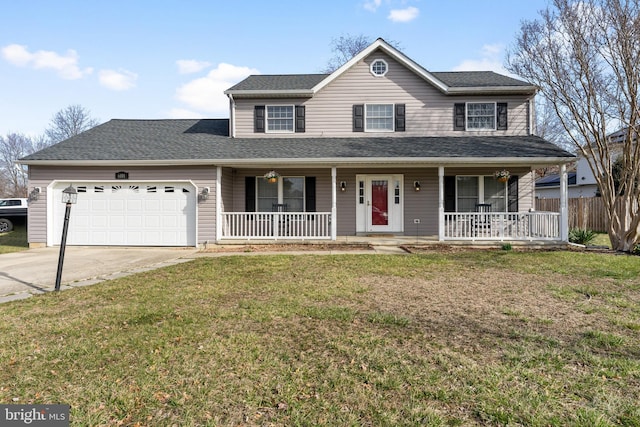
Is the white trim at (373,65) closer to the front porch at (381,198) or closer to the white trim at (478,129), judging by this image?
the white trim at (478,129)

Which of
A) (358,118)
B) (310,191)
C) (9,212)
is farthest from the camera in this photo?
(9,212)

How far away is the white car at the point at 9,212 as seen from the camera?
15609mm

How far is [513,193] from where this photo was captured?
39.8 feet

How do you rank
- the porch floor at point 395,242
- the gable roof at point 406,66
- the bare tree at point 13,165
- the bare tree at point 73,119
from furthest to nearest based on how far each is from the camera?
the bare tree at point 13,165, the bare tree at point 73,119, the gable roof at point 406,66, the porch floor at point 395,242

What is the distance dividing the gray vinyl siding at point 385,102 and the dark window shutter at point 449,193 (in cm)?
176

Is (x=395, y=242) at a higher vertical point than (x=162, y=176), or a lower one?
lower

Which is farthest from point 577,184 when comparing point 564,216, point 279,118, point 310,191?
point 279,118

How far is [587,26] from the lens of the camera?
9750mm

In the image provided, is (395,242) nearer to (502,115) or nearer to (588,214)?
(502,115)

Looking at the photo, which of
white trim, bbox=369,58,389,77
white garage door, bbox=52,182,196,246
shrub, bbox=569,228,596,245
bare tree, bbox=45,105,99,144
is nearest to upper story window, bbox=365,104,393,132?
white trim, bbox=369,58,389,77

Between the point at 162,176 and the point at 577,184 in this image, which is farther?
the point at 577,184

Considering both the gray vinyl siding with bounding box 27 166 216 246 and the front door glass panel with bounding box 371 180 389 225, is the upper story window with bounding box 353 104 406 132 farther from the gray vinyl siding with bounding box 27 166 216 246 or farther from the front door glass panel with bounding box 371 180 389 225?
the gray vinyl siding with bounding box 27 166 216 246

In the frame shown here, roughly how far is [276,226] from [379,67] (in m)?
7.10

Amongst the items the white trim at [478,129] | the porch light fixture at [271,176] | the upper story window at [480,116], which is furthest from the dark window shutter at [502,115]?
the porch light fixture at [271,176]
